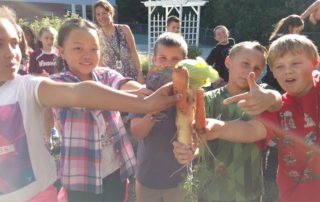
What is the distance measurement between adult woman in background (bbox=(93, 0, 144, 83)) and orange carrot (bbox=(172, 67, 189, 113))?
2.63 m

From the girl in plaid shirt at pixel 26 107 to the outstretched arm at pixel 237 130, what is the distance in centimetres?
29

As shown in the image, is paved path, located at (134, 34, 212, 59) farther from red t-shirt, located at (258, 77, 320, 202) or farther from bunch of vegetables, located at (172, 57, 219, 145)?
bunch of vegetables, located at (172, 57, 219, 145)

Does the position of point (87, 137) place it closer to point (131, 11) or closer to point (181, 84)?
point (181, 84)

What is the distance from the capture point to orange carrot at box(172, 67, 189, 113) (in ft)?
5.07

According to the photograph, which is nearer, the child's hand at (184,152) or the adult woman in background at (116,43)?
the child's hand at (184,152)

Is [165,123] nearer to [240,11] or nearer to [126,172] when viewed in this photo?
[126,172]

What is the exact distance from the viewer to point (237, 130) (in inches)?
71.4

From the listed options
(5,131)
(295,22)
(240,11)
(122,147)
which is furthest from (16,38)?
(240,11)

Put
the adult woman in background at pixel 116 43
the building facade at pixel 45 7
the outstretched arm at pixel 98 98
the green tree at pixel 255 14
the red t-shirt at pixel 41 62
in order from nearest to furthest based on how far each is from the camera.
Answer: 1. the outstretched arm at pixel 98 98
2. the adult woman in background at pixel 116 43
3. the red t-shirt at pixel 41 62
4. the green tree at pixel 255 14
5. the building facade at pixel 45 7

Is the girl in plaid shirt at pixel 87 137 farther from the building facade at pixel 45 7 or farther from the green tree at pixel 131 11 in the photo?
the green tree at pixel 131 11

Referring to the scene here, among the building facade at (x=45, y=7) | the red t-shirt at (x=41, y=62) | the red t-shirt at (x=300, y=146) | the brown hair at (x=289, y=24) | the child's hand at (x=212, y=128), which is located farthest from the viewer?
the building facade at (x=45, y=7)

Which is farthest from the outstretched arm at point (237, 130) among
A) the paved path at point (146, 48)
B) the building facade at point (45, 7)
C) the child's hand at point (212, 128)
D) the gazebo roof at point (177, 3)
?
the building facade at point (45, 7)

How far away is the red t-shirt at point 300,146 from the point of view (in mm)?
1931

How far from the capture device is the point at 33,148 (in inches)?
65.6
